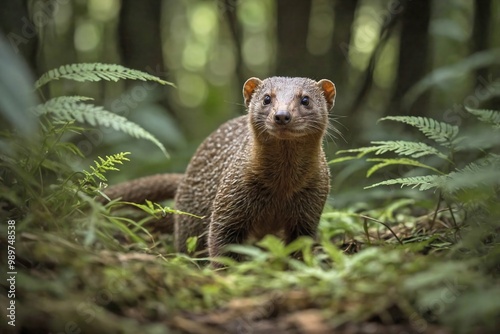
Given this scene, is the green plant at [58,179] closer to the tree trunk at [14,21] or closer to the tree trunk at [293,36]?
the tree trunk at [14,21]

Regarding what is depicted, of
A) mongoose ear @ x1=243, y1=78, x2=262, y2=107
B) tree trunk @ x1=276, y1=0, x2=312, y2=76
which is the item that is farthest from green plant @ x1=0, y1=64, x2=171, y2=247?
tree trunk @ x1=276, y1=0, x2=312, y2=76

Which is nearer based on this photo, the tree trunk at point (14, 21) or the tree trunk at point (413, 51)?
the tree trunk at point (14, 21)

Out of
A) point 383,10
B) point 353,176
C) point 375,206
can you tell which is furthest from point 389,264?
point 383,10

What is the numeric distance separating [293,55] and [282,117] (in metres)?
5.43

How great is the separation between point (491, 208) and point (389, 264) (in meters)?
0.80

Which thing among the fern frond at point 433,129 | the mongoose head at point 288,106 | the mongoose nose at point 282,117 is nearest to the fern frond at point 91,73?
the mongoose nose at point 282,117

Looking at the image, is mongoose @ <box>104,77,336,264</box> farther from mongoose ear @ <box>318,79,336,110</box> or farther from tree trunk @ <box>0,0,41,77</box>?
tree trunk @ <box>0,0,41,77</box>

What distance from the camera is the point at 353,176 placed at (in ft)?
31.5

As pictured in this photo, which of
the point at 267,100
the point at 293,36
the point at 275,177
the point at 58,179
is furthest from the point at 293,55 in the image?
the point at 58,179

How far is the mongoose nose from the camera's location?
5.32 m

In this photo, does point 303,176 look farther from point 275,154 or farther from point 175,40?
point 175,40

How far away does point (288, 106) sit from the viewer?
18.3 feet

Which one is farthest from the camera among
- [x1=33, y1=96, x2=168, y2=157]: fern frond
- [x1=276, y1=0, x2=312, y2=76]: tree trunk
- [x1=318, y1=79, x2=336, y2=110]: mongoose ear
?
[x1=276, y1=0, x2=312, y2=76]: tree trunk

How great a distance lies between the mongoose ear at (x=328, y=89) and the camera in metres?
6.40
